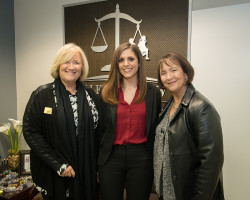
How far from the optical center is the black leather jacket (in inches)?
38.4

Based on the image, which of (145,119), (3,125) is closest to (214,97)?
(145,119)

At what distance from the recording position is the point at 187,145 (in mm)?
1060

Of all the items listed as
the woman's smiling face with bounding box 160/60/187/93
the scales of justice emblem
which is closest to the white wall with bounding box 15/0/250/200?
the scales of justice emblem

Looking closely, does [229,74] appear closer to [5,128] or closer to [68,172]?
[68,172]

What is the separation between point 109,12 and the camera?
2291 millimetres

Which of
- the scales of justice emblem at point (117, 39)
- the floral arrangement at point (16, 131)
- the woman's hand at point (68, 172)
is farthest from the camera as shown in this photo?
the floral arrangement at point (16, 131)

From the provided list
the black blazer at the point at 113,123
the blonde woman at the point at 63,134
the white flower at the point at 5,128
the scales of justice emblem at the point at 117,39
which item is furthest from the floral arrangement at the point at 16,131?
the black blazer at the point at 113,123

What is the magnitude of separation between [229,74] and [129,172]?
1413 millimetres

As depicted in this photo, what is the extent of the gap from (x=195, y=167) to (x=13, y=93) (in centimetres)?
288

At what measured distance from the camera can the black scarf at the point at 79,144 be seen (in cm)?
137

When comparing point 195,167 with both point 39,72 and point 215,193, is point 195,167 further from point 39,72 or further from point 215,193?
point 39,72

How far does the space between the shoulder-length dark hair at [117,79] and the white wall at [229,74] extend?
813 millimetres

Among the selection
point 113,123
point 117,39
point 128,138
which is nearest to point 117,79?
point 113,123

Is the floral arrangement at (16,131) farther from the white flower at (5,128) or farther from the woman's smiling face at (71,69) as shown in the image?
the woman's smiling face at (71,69)
